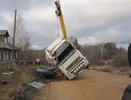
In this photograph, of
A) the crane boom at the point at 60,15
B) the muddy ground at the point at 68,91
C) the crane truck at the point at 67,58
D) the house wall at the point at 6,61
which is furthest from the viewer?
the house wall at the point at 6,61

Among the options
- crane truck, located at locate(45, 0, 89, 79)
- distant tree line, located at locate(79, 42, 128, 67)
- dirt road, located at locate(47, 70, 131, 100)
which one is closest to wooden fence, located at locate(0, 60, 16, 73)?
crane truck, located at locate(45, 0, 89, 79)

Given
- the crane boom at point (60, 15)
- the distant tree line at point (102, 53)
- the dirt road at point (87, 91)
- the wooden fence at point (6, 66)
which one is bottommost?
the dirt road at point (87, 91)

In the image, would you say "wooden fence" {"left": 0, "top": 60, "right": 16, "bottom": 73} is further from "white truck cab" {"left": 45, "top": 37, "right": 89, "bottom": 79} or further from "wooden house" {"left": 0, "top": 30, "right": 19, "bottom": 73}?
"white truck cab" {"left": 45, "top": 37, "right": 89, "bottom": 79}

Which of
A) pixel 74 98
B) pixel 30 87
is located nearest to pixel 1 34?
pixel 30 87

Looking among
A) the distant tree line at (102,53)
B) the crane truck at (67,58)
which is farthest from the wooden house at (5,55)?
the distant tree line at (102,53)

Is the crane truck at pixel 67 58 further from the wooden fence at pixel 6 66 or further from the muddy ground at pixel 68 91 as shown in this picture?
the wooden fence at pixel 6 66

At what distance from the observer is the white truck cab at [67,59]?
3155 cm

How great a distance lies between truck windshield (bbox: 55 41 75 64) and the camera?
3200 cm

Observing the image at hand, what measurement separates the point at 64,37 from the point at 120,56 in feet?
65.7

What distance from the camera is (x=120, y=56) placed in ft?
172

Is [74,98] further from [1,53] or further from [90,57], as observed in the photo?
[90,57]

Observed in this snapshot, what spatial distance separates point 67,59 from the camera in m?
31.6

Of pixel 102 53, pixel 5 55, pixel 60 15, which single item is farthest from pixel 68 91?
pixel 102 53

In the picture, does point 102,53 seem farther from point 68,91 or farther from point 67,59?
point 68,91
